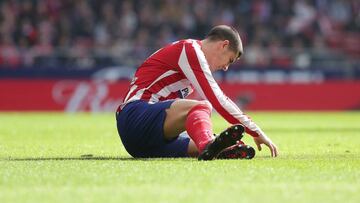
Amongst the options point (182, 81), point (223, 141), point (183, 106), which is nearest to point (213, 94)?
point (183, 106)

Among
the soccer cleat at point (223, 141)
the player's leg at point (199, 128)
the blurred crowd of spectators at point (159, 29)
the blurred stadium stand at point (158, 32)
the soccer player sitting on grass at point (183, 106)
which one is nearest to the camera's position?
the soccer cleat at point (223, 141)

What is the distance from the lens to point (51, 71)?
2430 centimetres

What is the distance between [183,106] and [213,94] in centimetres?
29

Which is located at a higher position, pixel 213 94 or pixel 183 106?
pixel 213 94

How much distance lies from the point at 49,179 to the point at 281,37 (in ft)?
67.3

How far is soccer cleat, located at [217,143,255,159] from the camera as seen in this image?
8.12 metres

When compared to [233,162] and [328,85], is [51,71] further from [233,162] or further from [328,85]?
[233,162]

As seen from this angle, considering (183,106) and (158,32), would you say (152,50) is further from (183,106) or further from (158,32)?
(183,106)

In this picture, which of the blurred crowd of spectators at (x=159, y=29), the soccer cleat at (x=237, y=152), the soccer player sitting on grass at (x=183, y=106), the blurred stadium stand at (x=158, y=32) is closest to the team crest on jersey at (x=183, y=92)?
the soccer player sitting on grass at (x=183, y=106)

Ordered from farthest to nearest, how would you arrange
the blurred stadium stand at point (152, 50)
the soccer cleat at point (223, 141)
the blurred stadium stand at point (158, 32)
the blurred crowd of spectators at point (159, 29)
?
the blurred crowd of spectators at point (159, 29) < the blurred stadium stand at point (158, 32) < the blurred stadium stand at point (152, 50) < the soccer cleat at point (223, 141)

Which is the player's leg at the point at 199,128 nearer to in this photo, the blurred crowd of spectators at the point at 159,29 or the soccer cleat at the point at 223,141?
the soccer cleat at the point at 223,141

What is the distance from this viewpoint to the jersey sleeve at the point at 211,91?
8.20m

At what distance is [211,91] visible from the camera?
324 inches

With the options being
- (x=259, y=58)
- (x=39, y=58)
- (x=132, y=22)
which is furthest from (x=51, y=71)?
(x=259, y=58)
